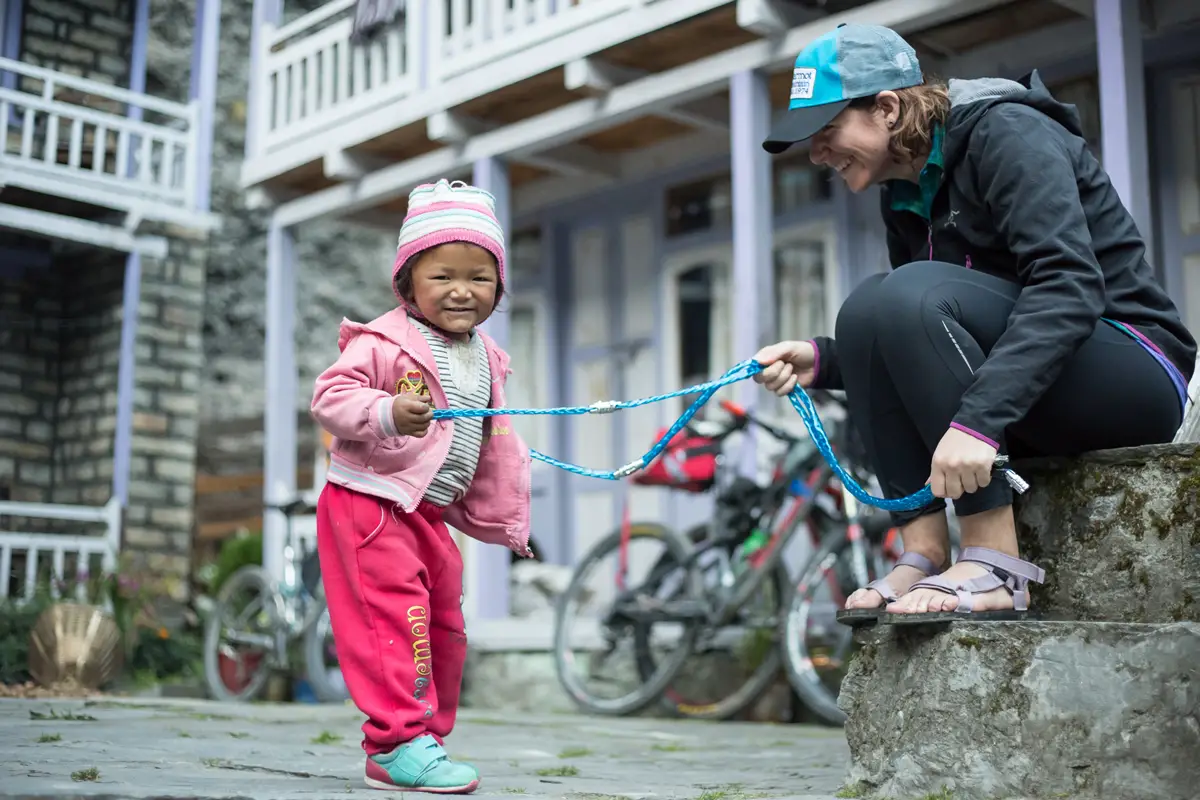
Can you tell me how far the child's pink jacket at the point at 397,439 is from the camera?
2508 mm

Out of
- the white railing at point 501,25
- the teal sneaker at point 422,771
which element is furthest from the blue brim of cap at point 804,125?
the white railing at point 501,25

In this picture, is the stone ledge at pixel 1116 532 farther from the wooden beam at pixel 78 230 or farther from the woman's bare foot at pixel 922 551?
the wooden beam at pixel 78 230

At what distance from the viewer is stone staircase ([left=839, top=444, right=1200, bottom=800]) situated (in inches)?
84.3

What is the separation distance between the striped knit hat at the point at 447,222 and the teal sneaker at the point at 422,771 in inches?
33.2

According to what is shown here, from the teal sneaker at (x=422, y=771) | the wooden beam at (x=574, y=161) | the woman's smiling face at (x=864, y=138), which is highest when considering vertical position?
the wooden beam at (x=574, y=161)

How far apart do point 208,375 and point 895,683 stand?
9336 mm

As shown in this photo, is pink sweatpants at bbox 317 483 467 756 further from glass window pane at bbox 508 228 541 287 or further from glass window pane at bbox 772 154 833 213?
glass window pane at bbox 508 228 541 287

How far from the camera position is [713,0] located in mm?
6113

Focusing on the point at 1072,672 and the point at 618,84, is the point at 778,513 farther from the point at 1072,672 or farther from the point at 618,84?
the point at 1072,672

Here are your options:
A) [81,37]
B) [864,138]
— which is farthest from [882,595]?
[81,37]

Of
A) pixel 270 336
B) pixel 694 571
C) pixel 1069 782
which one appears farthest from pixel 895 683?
pixel 270 336

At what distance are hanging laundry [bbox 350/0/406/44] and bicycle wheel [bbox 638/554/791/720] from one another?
4.21 meters

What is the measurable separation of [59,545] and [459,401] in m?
5.96

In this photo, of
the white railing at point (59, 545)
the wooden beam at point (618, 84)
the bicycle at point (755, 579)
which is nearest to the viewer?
the bicycle at point (755, 579)
